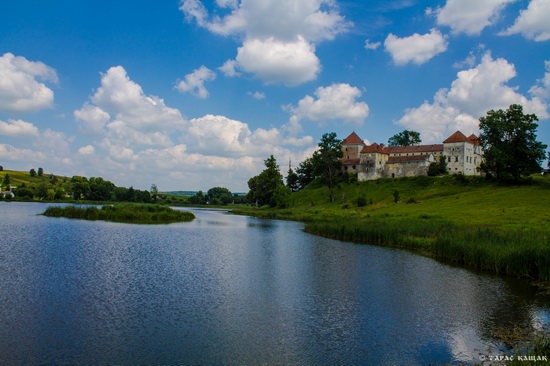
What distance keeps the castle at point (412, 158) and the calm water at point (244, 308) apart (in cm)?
8572

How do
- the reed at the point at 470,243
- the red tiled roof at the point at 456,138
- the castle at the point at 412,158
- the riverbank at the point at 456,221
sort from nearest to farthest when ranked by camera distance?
the reed at the point at 470,243 → the riverbank at the point at 456,221 → the castle at the point at 412,158 → the red tiled roof at the point at 456,138

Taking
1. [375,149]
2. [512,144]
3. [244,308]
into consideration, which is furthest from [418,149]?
[244,308]

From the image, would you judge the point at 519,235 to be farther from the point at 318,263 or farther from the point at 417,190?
the point at 417,190

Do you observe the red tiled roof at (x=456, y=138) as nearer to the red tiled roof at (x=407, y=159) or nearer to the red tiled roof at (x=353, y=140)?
the red tiled roof at (x=407, y=159)

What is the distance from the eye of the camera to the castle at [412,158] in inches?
4390

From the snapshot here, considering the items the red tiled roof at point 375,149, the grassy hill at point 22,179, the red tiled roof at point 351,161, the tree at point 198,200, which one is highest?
the red tiled roof at point 375,149

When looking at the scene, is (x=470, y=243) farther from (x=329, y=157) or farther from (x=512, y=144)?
(x=329, y=157)

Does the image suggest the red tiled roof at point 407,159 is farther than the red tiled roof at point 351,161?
No

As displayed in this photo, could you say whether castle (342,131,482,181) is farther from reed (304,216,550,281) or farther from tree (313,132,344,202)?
reed (304,216,550,281)

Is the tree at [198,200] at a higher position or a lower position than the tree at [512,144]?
lower

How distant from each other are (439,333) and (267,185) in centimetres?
10662

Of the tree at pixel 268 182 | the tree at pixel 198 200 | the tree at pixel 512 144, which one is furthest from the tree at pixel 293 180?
the tree at pixel 512 144

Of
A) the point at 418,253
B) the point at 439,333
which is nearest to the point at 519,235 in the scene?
the point at 418,253

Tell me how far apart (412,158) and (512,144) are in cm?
3129
